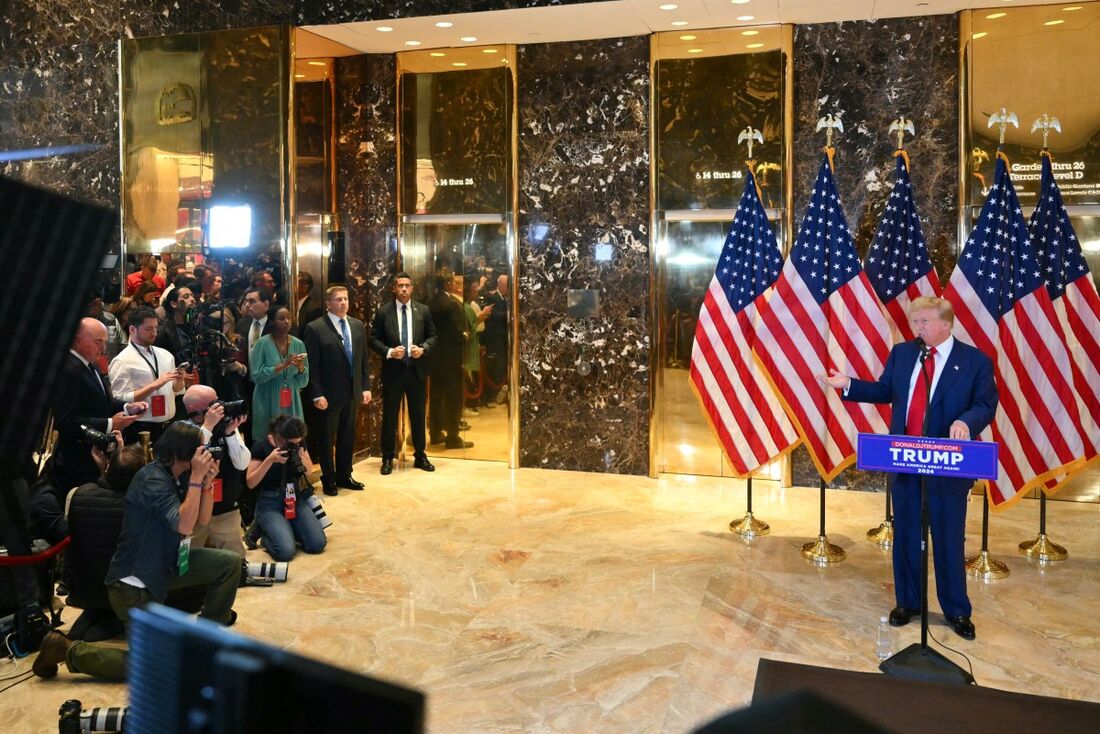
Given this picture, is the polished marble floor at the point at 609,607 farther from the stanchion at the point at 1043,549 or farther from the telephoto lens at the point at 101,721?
the telephoto lens at the point at 101,721

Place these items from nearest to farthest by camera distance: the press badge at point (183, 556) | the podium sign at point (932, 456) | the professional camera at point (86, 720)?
the professional camera at point (86, 720) → the podium sign at point (932, 456) → the press badge at point (183, 556)

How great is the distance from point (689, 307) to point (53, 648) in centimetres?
586

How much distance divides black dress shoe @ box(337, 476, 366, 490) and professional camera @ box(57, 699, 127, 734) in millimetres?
4490

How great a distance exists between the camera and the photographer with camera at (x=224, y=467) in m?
5.73

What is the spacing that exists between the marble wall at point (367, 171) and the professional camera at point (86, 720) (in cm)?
580

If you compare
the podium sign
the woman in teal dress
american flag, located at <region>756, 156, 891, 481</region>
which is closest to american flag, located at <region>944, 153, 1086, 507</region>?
american flag, located at <region>756, 156, 891, 481</region>

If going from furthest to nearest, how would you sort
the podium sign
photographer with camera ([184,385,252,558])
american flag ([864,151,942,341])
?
american flag ([864,151,942,341]) → photographer with camera ([184,385,252,558]) → the podium sign

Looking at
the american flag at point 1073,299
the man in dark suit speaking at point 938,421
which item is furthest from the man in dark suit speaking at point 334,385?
the american flag at point 1073,299

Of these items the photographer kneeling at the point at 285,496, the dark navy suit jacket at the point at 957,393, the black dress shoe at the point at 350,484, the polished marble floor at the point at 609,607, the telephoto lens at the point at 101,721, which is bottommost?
the polished marble floor at the point at 609,607

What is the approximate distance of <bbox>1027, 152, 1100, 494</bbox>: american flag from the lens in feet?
21.7

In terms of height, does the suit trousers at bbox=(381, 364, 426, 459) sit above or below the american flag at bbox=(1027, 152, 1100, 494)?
below

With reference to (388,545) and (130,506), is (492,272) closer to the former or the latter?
(388,545)

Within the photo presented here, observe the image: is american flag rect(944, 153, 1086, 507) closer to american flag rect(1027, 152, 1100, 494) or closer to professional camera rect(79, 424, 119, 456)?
american flag rect(1027, 152, 1100, 494)

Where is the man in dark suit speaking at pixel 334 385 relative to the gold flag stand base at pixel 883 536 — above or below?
above
